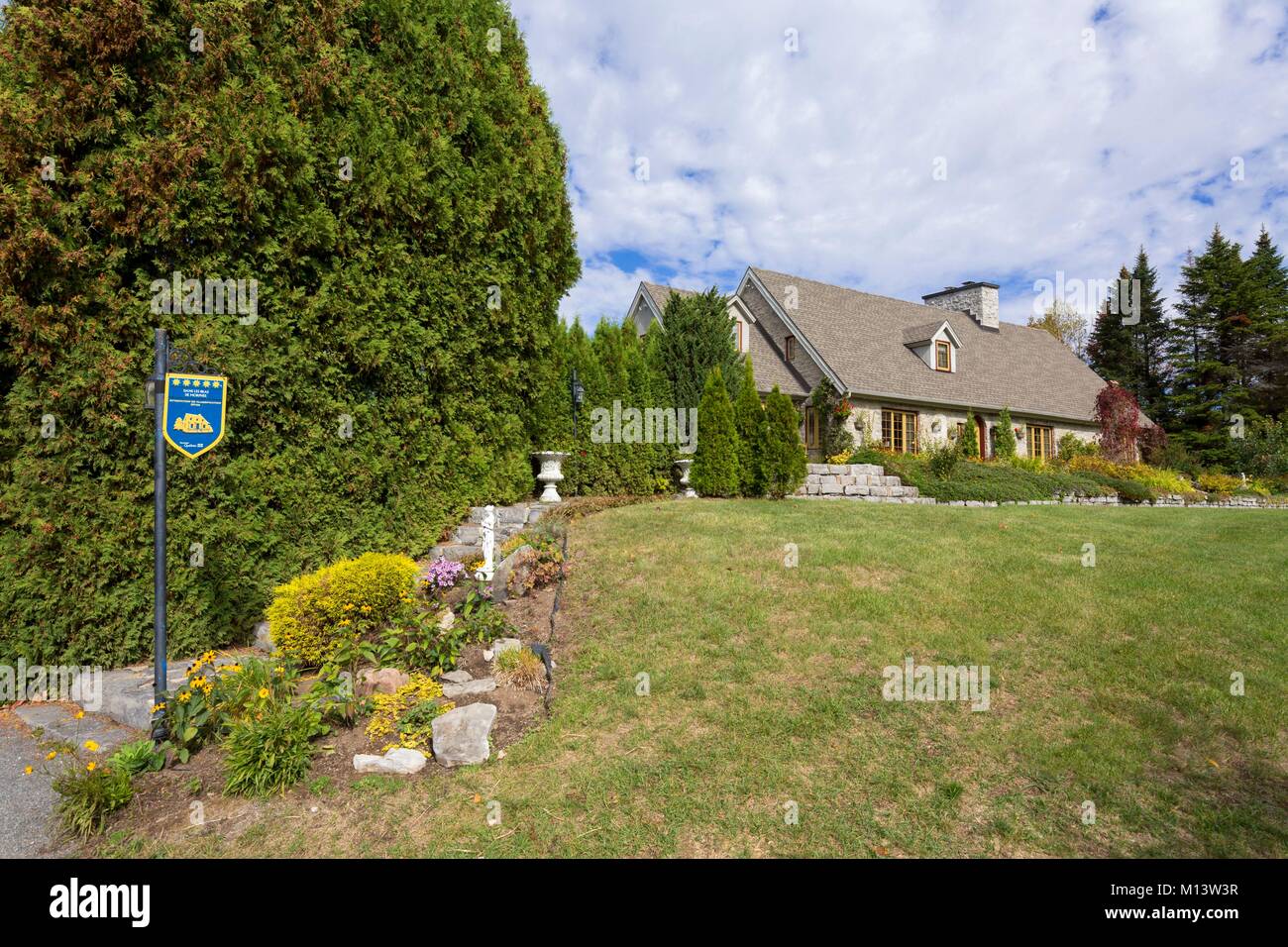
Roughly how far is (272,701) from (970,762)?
5.02m

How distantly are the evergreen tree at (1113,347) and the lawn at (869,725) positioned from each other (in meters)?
40.7

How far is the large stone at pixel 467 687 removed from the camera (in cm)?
537

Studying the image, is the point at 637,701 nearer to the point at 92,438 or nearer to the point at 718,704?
the point at 718,704

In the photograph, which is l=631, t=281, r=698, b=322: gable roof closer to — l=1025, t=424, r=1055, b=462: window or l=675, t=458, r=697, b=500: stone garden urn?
l=675, t=458, r=697, b=500: stone garden urn

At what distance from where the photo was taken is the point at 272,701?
188 inches

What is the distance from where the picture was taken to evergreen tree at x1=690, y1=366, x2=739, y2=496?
13.8 m

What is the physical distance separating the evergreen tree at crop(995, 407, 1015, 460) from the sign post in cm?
2577

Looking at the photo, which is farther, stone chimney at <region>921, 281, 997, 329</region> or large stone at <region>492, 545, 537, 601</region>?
stone chimney at <region>921, 281, 997, 329</region>

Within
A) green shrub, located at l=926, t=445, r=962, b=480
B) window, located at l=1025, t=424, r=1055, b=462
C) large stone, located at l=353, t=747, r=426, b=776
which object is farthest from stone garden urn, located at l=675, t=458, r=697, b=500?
window, located at l=1025, t=424, r=1055, b=462

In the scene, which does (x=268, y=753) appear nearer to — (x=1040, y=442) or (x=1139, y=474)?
(x=1139, y=474)

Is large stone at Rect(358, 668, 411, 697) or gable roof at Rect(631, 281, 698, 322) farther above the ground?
gable roof at Rect(631, 281, 698, 322)

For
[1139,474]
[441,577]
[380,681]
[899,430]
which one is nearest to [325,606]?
[380,681]

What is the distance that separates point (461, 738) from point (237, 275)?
4977 millimetres

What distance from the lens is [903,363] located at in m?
24.8
